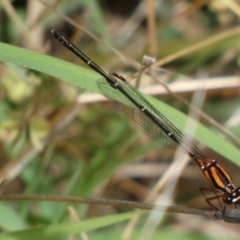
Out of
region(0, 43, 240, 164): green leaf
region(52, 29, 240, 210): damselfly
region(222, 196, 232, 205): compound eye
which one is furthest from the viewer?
region(222, 196, 232, 205): compound eye

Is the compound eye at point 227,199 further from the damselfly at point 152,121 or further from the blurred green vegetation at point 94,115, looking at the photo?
the blurred green vegetation at point 94,115

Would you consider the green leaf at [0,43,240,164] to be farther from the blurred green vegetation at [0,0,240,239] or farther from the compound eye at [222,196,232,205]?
the compound eye at [222,196,232,205]

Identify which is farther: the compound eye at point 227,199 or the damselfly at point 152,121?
the compound eye at point 227,199

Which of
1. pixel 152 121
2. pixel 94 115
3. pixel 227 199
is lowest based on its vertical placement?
pixel 227 199

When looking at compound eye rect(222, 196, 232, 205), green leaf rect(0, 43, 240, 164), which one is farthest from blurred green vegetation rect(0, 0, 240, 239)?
compound eye rect(222, 196, 232, 205)

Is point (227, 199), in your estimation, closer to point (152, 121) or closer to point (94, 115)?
point (152, 121)

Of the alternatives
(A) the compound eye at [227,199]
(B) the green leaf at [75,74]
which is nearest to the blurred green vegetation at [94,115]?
(B) the green leaf at [75,74]

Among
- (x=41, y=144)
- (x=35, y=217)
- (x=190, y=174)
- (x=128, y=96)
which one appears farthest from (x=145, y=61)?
(x=190, y=174)

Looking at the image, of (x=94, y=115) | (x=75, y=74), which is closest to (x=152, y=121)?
(x=75, y=74)

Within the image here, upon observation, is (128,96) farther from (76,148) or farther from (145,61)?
(76,148)
